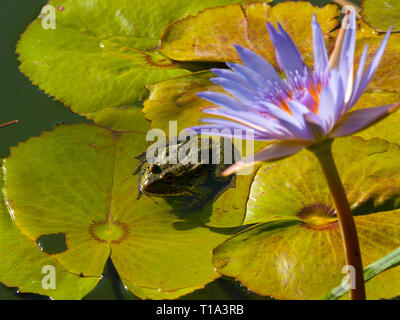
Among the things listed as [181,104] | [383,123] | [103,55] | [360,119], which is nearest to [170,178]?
[181,104]

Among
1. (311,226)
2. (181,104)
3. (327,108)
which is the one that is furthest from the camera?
(181,104)

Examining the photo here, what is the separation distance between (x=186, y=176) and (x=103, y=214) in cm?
47

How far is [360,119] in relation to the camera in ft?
3.59

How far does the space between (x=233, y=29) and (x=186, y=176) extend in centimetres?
86

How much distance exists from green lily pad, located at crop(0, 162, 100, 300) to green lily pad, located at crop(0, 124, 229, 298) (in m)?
0.05

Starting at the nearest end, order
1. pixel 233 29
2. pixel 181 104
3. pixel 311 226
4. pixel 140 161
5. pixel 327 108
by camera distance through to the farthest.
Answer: pixel 327 108
pixel 311 226
pixel 140 161
pixel 181 104
pixel 233 29

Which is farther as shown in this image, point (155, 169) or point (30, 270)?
point (155, 169)

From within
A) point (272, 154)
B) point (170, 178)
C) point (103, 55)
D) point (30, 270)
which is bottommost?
point (30, 270)

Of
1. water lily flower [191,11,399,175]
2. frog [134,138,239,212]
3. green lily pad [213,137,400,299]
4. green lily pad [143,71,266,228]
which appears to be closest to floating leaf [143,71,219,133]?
green lily pad [143,71,266,228]

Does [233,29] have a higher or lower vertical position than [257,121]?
higher

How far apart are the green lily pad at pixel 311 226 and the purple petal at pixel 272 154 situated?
2.31 ft

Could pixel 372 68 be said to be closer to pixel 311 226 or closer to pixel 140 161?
pixel 311 226

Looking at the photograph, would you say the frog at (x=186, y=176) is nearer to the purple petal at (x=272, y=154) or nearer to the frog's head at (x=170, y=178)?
the frog's head at (x=170, y=178)
